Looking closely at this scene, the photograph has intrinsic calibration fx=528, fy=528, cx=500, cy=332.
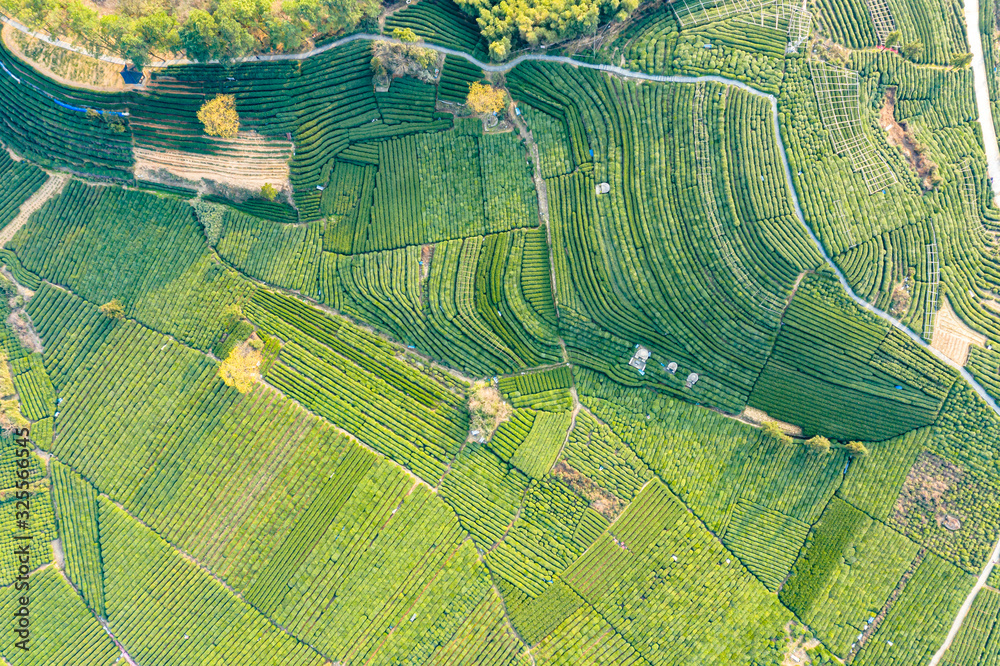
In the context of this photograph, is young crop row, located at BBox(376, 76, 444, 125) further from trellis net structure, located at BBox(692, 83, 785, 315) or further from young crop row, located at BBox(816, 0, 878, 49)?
young crop row, located at BBox(816, 0, 878, 49)

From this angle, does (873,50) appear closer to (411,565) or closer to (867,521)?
(867,521)

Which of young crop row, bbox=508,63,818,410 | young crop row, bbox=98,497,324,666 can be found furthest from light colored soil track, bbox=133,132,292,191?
young crop row, bbox=98,497,324,666

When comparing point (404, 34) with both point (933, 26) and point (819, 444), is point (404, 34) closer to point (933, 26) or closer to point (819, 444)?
point (933, 26)

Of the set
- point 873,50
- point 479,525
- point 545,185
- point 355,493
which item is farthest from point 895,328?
point 355,493

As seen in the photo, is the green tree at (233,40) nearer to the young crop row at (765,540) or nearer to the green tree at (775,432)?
the green tree at (775,432)
